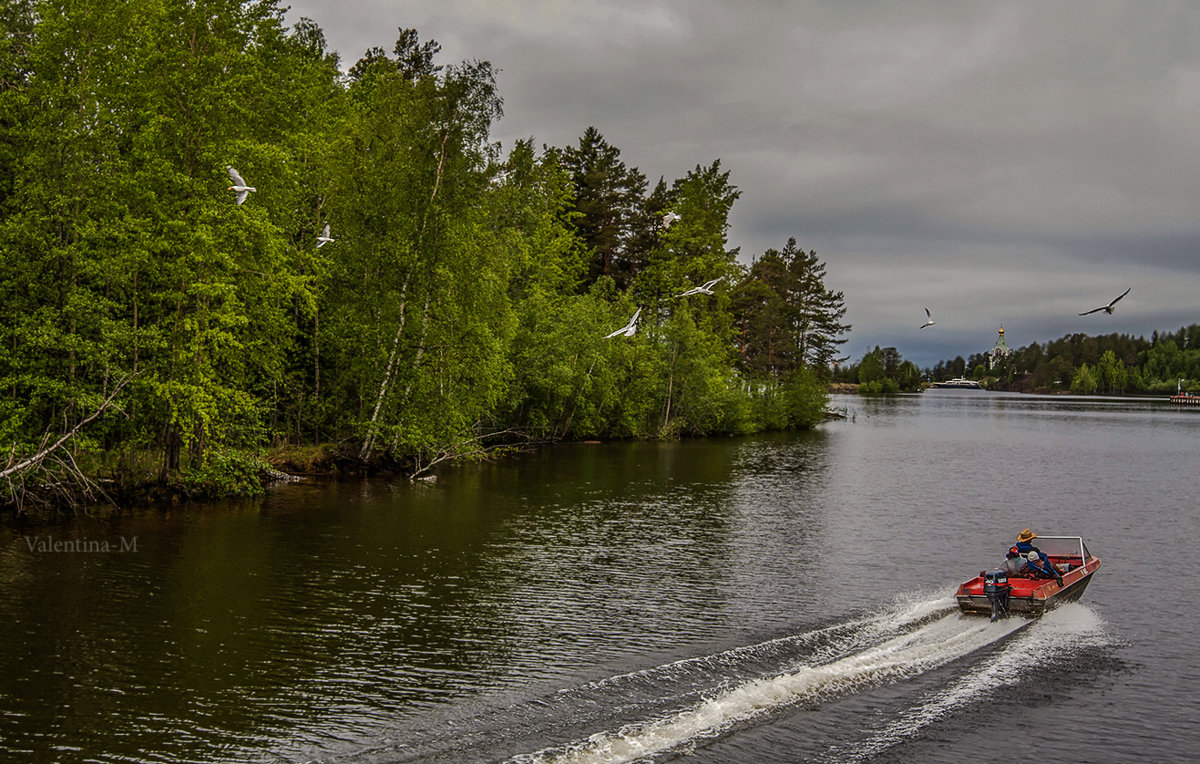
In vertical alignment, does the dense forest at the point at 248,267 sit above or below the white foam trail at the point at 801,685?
above

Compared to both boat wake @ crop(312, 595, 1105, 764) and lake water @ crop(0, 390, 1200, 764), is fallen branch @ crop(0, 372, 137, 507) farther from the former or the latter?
boat wake @ crop(312, 595, 1105, 764)

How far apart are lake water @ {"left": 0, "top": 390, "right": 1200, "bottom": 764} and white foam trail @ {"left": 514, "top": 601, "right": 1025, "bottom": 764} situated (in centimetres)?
6

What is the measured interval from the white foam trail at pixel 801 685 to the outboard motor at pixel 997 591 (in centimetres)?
28

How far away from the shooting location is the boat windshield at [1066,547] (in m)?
24.0

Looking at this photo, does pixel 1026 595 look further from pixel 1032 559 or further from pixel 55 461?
pixel 55 461

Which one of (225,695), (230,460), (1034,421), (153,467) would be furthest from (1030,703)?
(1034,421)

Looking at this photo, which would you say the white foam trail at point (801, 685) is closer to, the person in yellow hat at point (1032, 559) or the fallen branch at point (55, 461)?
the person in yellow hat at point (1032, 559)

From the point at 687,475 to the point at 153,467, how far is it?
27.1 meters

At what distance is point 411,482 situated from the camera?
38469 millimetres

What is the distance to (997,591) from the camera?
19781 millimetres

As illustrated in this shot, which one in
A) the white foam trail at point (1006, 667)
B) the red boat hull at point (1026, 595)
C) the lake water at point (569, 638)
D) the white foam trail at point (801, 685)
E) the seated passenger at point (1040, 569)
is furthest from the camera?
the seated passenger at point (1040, 569)

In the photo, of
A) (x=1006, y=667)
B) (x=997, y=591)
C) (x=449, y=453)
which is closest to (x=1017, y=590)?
(x=997, y=591)

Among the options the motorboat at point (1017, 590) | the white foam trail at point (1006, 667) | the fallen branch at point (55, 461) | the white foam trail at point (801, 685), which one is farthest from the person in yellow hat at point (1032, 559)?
the fallen branch at point (55, 461)

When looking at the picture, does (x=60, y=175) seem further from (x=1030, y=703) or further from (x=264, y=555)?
(x=1030, y=703)
